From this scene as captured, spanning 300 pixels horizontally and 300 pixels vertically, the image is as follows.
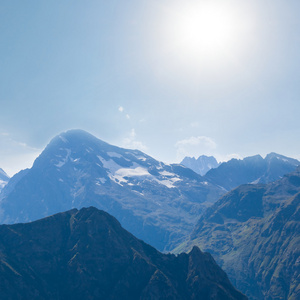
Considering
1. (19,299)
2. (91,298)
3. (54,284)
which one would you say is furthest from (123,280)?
(19,299)

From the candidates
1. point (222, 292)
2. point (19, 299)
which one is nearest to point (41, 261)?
point (19, 299)

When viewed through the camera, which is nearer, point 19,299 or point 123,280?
point 19,299

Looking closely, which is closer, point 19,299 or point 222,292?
point 19,299

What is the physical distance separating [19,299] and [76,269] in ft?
125

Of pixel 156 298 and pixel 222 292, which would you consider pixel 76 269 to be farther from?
pixel 222 292

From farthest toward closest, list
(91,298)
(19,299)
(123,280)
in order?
(123,280) < (91,298) < (19,299)

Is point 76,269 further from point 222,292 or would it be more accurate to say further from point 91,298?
point 222,292

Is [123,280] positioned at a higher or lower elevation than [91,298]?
higher

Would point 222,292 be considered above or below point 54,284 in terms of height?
above

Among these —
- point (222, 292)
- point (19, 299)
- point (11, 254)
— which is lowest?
point (19, 299)

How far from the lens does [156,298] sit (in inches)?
7431

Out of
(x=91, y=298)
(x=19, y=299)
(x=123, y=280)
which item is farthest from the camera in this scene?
(x=123, y=280)

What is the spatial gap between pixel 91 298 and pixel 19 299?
4131 cm

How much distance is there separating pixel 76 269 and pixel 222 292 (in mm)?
94761
